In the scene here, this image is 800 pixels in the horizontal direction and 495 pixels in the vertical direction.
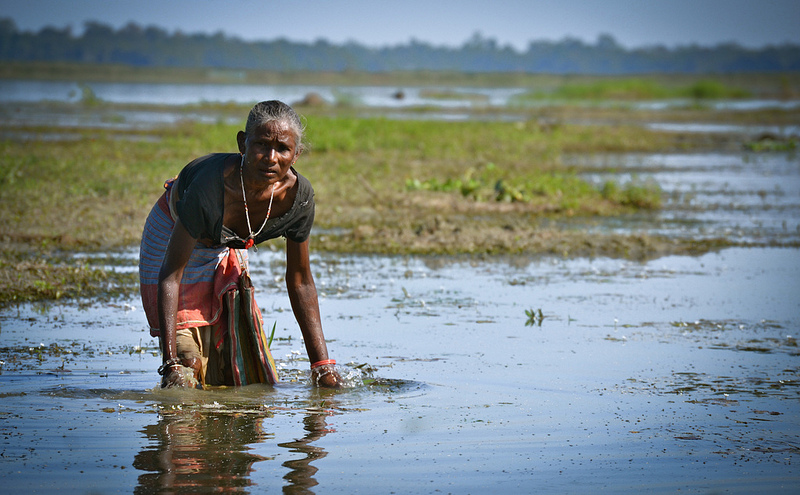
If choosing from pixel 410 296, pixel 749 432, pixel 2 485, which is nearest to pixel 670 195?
pixel 410 296

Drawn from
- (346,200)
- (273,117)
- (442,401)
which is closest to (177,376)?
(273,117)

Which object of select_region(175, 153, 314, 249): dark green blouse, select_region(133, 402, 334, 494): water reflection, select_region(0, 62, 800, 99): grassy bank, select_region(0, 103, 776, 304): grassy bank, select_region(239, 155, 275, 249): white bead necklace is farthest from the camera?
select_region(0, 62, 800, 99): grassy bank

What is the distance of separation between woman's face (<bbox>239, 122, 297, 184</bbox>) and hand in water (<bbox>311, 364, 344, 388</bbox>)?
1.08 meters

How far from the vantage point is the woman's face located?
12.3 ft

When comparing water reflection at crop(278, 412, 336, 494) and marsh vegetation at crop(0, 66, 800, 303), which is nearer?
water reflection at crop(278, 412, 336, 494)

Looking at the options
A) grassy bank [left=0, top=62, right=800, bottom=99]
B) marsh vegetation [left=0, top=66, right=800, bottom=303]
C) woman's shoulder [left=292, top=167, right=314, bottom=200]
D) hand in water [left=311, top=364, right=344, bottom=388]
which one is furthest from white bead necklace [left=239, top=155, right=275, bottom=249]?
grassy bank [left=0, top=62, right=800, bottom=99]

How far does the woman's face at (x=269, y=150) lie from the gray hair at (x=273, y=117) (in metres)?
0.02

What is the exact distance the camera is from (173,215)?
402 centimetres

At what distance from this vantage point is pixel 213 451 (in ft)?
12.2

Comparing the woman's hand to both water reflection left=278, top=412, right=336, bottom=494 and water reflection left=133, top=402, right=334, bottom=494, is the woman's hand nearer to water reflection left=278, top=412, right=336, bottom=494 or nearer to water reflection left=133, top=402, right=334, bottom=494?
water reflection left=133, top=402, right=334, bottom=494

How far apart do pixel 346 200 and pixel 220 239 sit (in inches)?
315

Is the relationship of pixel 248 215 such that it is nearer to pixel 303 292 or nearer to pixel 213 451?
pixel 303 292

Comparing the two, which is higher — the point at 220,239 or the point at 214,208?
the point at 214,208

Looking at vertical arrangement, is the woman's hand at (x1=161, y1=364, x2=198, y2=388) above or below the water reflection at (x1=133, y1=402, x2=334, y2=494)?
above
